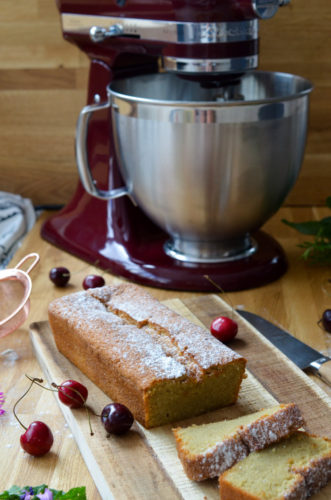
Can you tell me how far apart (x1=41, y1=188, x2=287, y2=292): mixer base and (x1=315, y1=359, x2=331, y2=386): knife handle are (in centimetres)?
29

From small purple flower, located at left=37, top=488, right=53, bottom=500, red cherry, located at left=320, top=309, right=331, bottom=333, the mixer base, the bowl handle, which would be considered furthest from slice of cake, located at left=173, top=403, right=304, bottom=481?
the bowl handle

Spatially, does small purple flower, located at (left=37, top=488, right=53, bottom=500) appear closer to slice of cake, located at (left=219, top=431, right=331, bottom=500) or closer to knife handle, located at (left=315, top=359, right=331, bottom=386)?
slice of cake, located at (left=219, top=431, right=331, bottom=500)

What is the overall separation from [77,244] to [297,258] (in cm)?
41

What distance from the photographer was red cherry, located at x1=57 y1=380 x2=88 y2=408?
79 centimetres

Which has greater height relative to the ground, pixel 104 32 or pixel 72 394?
pixel 104 32

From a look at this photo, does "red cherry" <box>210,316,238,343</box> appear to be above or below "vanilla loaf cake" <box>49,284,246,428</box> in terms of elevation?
below

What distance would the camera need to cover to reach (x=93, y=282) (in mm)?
1129

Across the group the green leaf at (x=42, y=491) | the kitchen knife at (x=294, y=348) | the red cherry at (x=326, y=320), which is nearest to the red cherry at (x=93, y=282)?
the kitchen knife at (x=294, y=348)

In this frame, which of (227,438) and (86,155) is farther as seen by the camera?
(86,155)

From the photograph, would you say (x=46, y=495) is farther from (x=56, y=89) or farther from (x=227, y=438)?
A: (x=56, y=89)

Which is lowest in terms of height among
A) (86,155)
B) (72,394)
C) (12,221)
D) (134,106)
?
(12,221)

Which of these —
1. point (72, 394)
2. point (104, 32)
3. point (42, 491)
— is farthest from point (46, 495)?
point (104, 32)

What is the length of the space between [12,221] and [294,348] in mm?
743

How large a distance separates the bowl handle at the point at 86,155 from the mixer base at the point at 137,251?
55 millimetres
